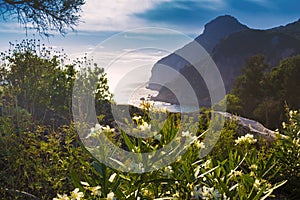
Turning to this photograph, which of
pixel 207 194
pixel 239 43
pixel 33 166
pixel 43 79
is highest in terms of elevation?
pixel 239 43

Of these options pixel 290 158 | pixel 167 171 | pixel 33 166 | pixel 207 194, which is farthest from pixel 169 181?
pixel 33 166

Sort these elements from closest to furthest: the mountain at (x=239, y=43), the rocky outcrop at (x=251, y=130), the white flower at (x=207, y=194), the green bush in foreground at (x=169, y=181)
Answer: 1. the green bush in foreground at (x=169, y=181)
2. the white flower at (x=207, y=194)
3. the rocky outcrop at (x=251, y=130)
4. the mountain at (x=239, y=43)

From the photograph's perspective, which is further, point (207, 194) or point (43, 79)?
point (43, 79)

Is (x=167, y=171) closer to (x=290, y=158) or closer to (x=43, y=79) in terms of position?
(x=290, y=158)

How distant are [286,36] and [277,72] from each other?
6.40m

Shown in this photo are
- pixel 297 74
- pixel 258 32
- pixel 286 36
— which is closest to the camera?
pixel 297 74

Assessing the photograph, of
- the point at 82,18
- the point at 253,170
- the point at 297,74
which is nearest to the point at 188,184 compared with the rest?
the point at 253,170

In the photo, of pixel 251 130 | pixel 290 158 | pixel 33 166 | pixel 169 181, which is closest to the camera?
pixel 169 181

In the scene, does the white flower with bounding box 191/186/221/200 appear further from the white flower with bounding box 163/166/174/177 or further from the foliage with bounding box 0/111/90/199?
the foliage with bounding box 0/111/90/199

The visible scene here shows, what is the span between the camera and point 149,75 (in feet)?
8.92

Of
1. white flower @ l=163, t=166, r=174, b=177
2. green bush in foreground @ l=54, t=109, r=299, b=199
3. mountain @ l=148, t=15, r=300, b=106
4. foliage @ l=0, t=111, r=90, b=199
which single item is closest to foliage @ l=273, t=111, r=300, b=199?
green bush in foreground @ l=54, t=109, r=299, b=199

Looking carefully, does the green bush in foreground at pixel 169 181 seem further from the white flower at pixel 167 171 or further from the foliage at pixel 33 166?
the foliage at pixel 33 166

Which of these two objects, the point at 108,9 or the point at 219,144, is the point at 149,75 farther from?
the point at 108,9

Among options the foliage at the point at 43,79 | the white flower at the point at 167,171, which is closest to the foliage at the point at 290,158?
the white flower at the point at 167,171
